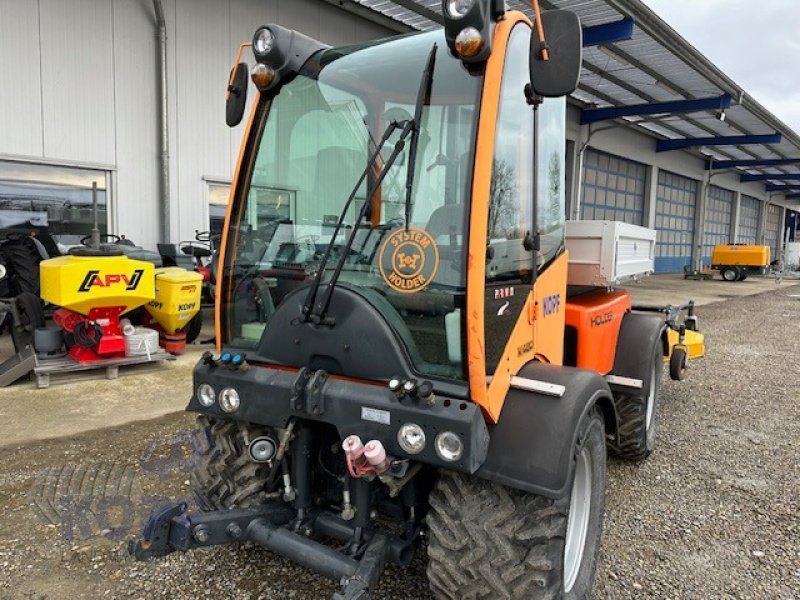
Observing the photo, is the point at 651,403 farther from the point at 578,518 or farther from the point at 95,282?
the point at 95,282

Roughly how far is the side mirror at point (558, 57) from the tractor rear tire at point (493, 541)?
1.28 m

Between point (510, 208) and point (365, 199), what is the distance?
55 cm

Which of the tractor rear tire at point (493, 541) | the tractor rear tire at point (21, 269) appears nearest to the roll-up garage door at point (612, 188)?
the tractor rear tire at point (21, 269)

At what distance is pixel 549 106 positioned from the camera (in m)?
2.63

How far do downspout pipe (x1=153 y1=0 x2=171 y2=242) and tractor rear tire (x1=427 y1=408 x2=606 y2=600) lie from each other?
7.44 meters

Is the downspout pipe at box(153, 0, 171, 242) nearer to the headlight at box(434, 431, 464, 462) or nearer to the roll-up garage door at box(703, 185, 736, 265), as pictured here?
the headlight at box(434, 431, 464, 462)

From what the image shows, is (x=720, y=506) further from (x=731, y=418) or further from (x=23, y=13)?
(x=23, y=13)

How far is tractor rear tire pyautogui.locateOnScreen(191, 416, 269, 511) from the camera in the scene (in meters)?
2.49

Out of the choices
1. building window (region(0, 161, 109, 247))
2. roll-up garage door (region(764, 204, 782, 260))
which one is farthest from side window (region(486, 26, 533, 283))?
roll-up garage door (region(764, 204, 782, 260))

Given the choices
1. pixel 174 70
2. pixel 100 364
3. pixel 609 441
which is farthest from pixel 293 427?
pixel 174 70

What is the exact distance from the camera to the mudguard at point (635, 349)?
12.7 ft

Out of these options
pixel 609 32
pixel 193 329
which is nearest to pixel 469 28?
pixel 193 329

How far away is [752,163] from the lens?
26047mm
